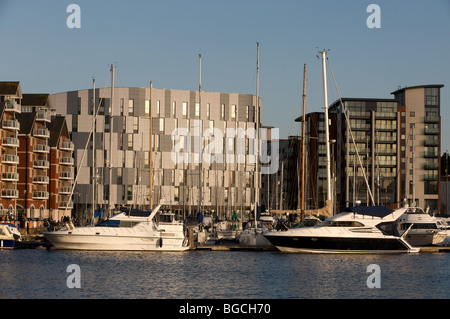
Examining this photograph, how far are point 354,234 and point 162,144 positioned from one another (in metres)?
99.6

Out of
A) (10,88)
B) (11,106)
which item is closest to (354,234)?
(11,106)

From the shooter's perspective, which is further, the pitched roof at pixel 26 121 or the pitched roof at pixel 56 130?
the pitched roof at pixel 56 130

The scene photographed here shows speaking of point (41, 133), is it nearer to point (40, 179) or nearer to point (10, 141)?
point (40, 179)

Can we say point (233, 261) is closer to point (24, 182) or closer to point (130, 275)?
point (130, 275)

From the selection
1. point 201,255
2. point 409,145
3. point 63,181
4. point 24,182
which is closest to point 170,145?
point 63,181

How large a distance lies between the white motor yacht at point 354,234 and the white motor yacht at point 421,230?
14.6 metres

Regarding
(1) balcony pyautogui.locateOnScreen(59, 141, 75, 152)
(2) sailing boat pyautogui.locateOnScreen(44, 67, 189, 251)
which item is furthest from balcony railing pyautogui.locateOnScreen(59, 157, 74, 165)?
(2) sailing boat pyautogui.locateOnScreen(44, 67, 189, 251)

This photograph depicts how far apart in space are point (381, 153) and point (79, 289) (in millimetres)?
133869

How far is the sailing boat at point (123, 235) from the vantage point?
62.2m

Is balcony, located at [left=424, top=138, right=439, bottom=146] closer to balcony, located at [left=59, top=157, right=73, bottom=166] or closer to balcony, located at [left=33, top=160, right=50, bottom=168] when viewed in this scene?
balcony, located at [left=59, top=157, right=73, bottom=166]

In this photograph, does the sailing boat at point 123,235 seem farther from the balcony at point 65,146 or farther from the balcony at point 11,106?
the balcony at point 65,146

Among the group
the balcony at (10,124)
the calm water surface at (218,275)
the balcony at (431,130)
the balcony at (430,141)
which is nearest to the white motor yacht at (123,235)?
the calm water surface at (218,275)

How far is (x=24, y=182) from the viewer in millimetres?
115375

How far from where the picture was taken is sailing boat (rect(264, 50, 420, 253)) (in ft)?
195
